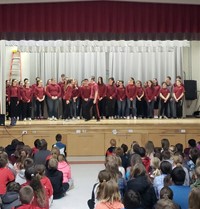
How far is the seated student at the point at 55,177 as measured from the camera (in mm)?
6656

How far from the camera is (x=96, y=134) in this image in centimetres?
1197

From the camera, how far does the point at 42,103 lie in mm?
14766

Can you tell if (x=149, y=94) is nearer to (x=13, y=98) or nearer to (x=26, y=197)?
(x=13, y=98)

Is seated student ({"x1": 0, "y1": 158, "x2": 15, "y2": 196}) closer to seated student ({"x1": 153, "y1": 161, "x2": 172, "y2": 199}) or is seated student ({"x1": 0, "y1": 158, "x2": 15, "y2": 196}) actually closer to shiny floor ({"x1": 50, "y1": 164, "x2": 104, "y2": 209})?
shiny floor ({"x1": 50, "y1": 164, "x2": 104, "y2": 209})

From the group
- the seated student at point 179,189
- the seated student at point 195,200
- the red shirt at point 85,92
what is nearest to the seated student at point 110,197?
the seated student at point 179,189

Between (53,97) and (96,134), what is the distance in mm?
3021

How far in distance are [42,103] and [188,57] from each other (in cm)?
653

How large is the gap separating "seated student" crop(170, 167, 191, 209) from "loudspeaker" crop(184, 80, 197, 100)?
1220cm

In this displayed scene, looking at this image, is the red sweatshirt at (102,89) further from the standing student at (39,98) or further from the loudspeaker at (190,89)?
the loudspeaker at (190,89)

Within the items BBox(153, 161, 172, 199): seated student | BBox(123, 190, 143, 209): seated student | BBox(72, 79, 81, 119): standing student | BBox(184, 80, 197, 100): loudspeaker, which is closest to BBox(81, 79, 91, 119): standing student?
BBox(72, 79, 81, 119): standing student

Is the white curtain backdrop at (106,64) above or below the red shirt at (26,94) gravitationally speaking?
above

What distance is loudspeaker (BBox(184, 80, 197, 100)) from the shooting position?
16750 millimetres

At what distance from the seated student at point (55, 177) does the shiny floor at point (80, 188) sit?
16cm

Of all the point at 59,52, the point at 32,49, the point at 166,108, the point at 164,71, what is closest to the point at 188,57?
the point at 164,71
